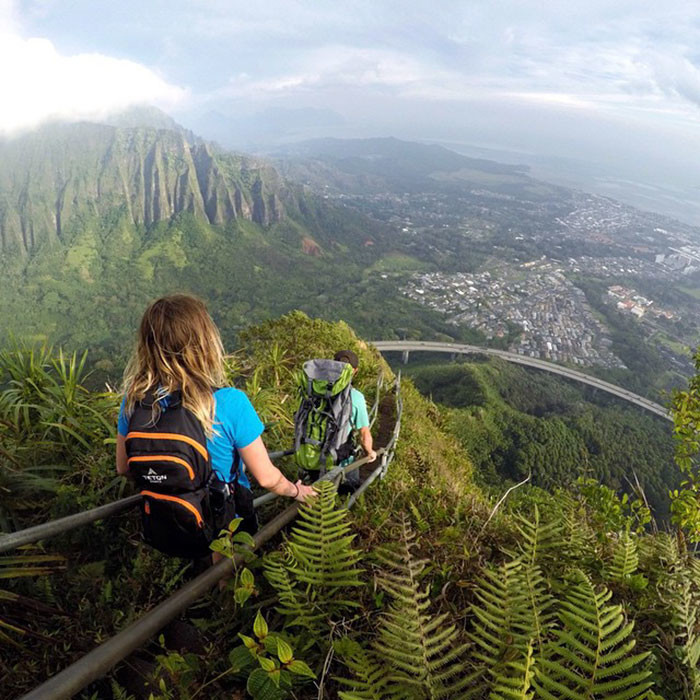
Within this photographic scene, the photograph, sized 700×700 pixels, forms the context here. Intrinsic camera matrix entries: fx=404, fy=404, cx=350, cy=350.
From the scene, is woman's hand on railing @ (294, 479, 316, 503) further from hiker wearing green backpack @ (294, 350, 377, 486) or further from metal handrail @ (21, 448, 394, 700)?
hiker wearing green backpack @ (294, 350, 377, 486)

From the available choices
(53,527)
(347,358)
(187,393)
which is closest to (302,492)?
(187,393)

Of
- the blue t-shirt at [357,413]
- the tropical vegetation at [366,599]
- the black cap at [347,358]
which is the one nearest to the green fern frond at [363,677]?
the tropical vegetation at [366,599]

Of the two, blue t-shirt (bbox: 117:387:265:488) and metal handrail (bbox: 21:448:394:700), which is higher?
blue t-shirt (bbox: 117:387:265:488)

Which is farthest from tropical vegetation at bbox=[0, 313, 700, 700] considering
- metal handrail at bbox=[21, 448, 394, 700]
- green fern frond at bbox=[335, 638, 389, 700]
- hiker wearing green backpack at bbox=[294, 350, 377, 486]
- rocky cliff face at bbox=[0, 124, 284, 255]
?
rocky cliff face at bbox=[0, 124, 284, 255]

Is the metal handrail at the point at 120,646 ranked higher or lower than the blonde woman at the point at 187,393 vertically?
lower

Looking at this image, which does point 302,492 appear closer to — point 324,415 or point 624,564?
point 324,415

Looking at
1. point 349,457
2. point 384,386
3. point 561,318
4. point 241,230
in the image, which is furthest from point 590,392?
point 241,230

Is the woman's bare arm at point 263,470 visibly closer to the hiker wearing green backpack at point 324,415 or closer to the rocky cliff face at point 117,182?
the hiker wearing green backpack at point 324,415
